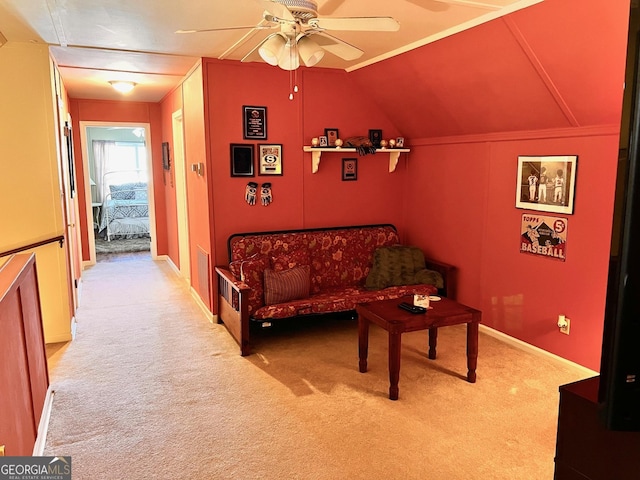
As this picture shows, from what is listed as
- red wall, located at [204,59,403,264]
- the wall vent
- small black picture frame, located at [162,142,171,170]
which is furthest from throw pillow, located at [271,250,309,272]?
small black picture frame, located at [162,142,171,170]

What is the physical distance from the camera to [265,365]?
358cm

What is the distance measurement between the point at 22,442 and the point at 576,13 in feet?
11.3

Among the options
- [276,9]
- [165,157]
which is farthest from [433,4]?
[165,157]

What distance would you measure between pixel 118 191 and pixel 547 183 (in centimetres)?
844

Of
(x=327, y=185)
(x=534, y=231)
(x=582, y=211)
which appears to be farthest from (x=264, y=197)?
(x=582, y=211)

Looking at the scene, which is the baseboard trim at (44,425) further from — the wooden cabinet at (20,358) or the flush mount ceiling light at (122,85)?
the flush mount ceiling light at (122,85)

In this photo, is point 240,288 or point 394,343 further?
point 240,288

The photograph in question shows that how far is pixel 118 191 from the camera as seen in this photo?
9734 mm

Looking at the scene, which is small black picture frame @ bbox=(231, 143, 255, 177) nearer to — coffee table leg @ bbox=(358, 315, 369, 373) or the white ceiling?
the white ceiling

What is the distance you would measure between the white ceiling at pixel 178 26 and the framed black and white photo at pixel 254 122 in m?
0.46

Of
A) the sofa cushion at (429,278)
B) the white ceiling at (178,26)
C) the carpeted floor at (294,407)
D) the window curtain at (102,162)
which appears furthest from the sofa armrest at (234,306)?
the window curtain at (102,162)

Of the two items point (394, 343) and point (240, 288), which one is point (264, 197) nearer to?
point (240, 288)

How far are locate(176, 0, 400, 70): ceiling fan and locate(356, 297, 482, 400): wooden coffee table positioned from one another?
1626mm

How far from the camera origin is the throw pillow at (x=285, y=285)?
12.9 ft
